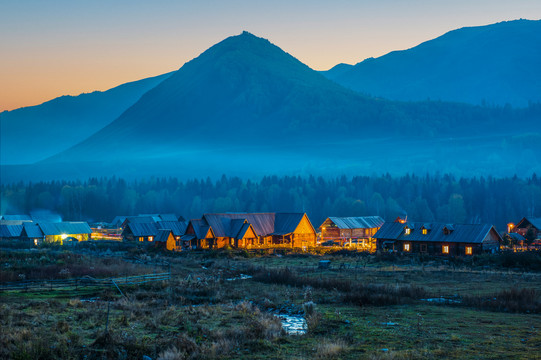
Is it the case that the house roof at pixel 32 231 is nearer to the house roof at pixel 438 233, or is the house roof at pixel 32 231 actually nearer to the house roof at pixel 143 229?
the house roof at pixel 143 229

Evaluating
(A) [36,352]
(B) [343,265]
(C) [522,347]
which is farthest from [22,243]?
(C) [522,347]

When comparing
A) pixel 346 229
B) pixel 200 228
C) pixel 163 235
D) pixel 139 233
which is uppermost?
pixel 200 228

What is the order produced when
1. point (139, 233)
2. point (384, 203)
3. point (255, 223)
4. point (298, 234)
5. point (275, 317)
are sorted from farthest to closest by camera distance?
1. point (384, 203)
2. point (139, 233)
3. point (298, 234)
4. point (255, 223)
5. point (275, 317)

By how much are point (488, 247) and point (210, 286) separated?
43224 millimetres

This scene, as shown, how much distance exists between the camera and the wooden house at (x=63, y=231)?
9731 cm

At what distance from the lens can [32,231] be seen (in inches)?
3777

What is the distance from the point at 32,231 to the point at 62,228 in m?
5.88

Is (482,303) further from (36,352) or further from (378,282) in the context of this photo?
(36,352)

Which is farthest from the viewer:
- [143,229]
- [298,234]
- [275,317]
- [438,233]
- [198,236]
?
[143,229]

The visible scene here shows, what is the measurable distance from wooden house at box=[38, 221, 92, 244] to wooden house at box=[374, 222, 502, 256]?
187 ft

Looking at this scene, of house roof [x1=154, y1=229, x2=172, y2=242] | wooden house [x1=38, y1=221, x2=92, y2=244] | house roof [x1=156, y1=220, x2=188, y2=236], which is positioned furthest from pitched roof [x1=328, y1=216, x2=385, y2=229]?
wooden house [x1=38, y1=221, x2=92, y2=244]

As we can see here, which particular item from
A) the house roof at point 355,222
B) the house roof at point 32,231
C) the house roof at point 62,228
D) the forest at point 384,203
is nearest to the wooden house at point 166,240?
the house roof at point 62,228

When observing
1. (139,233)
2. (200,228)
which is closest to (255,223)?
(200,228)

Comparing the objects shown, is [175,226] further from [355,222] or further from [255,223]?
[355,222]
